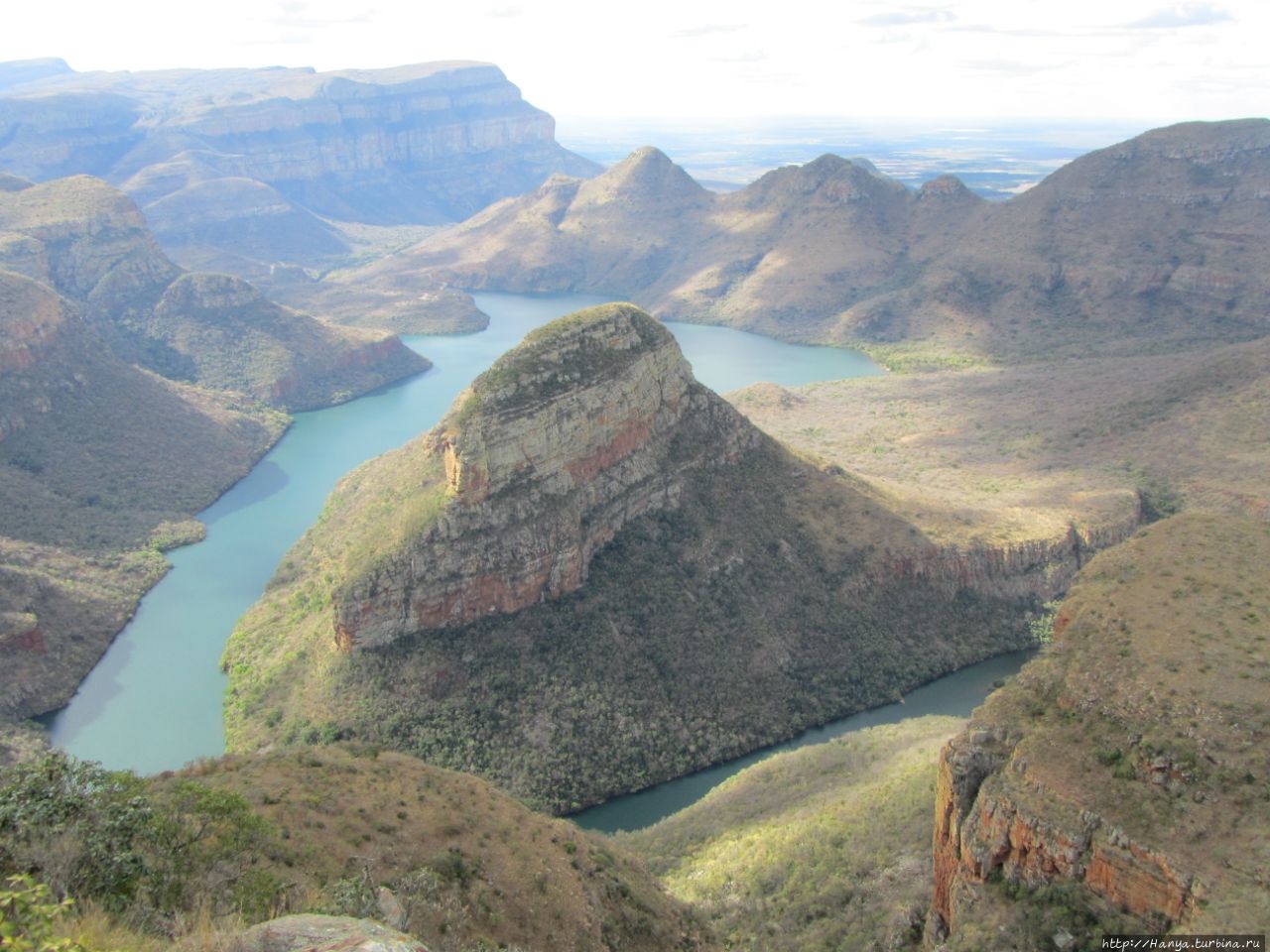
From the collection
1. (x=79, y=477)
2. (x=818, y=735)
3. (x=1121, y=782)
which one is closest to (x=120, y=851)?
(x=1121, y=782)

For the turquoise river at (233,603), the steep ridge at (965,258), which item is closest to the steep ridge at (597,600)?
the turquoise river at (233,603)

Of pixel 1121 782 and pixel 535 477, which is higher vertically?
pixel 1121 782

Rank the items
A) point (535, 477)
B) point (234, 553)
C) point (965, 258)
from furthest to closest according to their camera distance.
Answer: point (965, 258), point (234, 553), point (535, 477)

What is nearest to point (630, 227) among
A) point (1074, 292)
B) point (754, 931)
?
point (1074, 292)

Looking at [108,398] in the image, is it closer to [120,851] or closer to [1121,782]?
[120,851]

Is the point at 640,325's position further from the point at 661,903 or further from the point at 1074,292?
the point at 1074,292

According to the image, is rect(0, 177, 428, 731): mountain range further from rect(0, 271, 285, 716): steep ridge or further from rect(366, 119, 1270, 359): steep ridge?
rect(366, 119, 1270, 359): steep ridge

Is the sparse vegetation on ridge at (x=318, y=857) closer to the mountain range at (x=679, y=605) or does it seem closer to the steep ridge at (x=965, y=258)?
the mountain range at (x=679, y=605)
